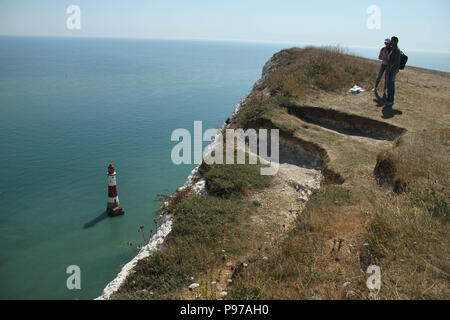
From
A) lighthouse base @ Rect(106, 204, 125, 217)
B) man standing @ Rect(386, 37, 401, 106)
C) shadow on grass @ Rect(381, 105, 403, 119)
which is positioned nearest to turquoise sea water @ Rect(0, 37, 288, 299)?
lighthouse base @ Rect(106, 204, 125, 217)

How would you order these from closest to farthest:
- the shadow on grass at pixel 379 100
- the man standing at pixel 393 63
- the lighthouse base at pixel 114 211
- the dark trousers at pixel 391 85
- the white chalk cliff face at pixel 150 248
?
the white chalk cliff face at pixel 150 248
the man standing at pixel 393 63
the dark trousers at pixel 391 85
the shadow on grass at pixel 379 100
the lighthouse base at pixel 114 211

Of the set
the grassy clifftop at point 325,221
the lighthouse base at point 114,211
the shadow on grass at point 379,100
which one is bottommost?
the lighthouse base at point 114,211

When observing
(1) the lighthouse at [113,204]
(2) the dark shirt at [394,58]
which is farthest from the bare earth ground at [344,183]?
(1) the lighthouse at [113,204]

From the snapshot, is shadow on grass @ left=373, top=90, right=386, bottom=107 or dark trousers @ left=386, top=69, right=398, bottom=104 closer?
dark trousers @ left=386, top=69, right=398, bottom=104

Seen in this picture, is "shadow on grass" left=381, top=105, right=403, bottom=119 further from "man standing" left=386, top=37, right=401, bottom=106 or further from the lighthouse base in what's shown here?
the lighthouse base

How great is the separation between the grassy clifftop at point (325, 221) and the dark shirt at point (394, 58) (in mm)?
2151

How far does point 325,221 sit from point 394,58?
11.3m

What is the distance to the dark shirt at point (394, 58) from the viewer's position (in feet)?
47.0

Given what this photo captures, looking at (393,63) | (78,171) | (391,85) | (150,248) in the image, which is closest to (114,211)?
(78,171)

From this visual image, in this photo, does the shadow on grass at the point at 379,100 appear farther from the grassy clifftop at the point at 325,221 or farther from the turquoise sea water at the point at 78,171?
the turquoise sea water at the point at 78,171

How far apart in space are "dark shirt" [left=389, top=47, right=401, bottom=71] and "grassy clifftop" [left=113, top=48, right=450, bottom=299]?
2.15m

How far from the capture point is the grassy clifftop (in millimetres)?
5127

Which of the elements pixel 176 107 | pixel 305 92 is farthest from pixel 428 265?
pixel 176 107
